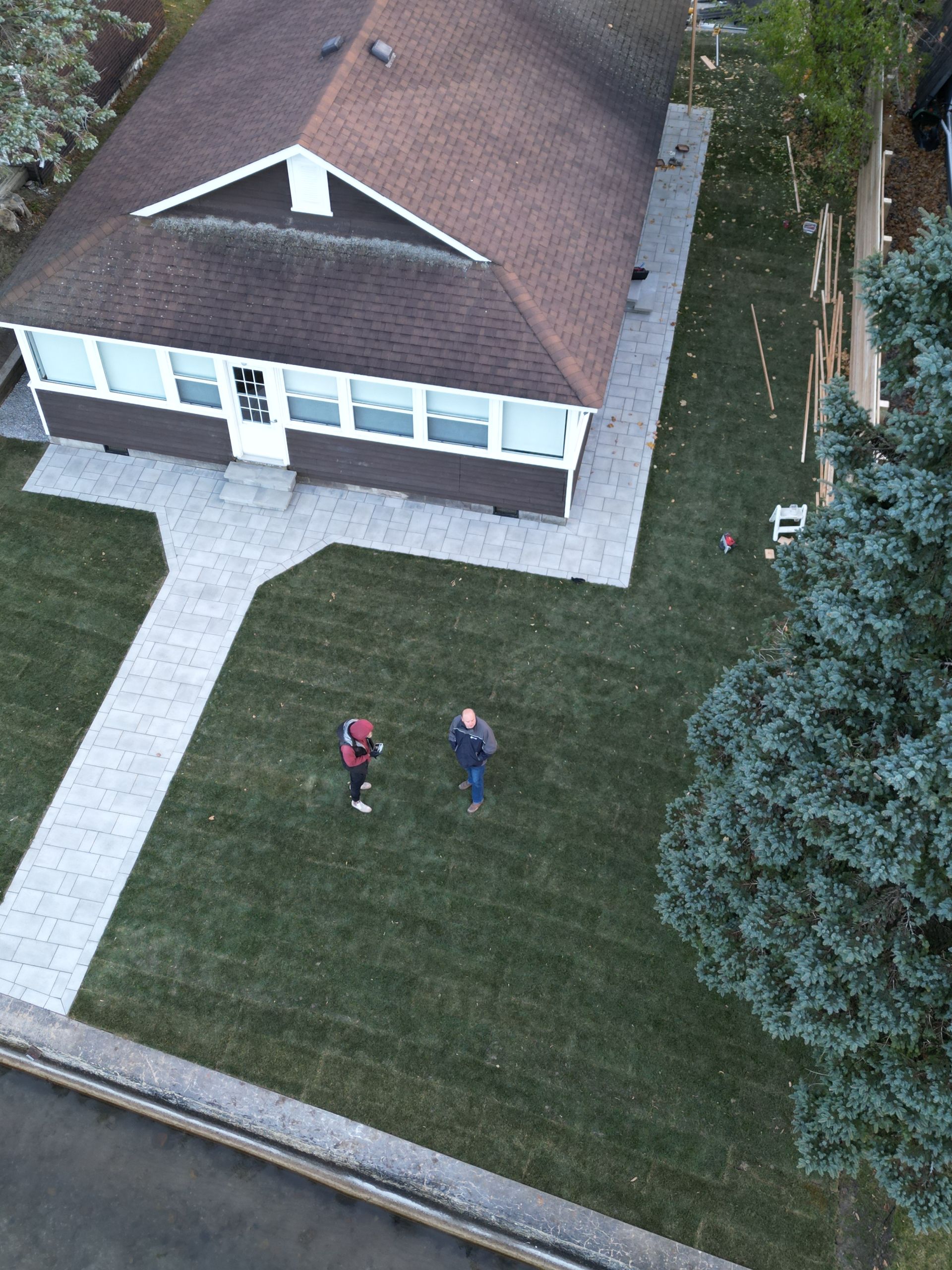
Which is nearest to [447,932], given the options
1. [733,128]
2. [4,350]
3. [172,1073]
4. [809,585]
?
[172,1073]

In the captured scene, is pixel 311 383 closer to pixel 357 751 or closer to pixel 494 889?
pixel 357 751

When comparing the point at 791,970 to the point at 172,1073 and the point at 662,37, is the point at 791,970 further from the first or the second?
the point at 662,37

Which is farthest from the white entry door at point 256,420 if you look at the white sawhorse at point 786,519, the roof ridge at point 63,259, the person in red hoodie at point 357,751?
the white sawhorse at point 786,519

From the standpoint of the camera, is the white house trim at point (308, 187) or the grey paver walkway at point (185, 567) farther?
the white house trim at point (308, 187)

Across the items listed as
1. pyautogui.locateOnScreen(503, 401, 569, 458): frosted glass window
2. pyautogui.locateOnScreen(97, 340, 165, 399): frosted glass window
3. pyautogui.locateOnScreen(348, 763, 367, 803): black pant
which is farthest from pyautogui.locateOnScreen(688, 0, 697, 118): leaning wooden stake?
pyautogui.locateOnScreen(348, 763, 367, 803): black pant

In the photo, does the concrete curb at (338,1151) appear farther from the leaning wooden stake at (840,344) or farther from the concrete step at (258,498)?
the leaning wooden stake at (840,344)

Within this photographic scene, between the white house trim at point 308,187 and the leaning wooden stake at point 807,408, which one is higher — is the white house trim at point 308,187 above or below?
above
